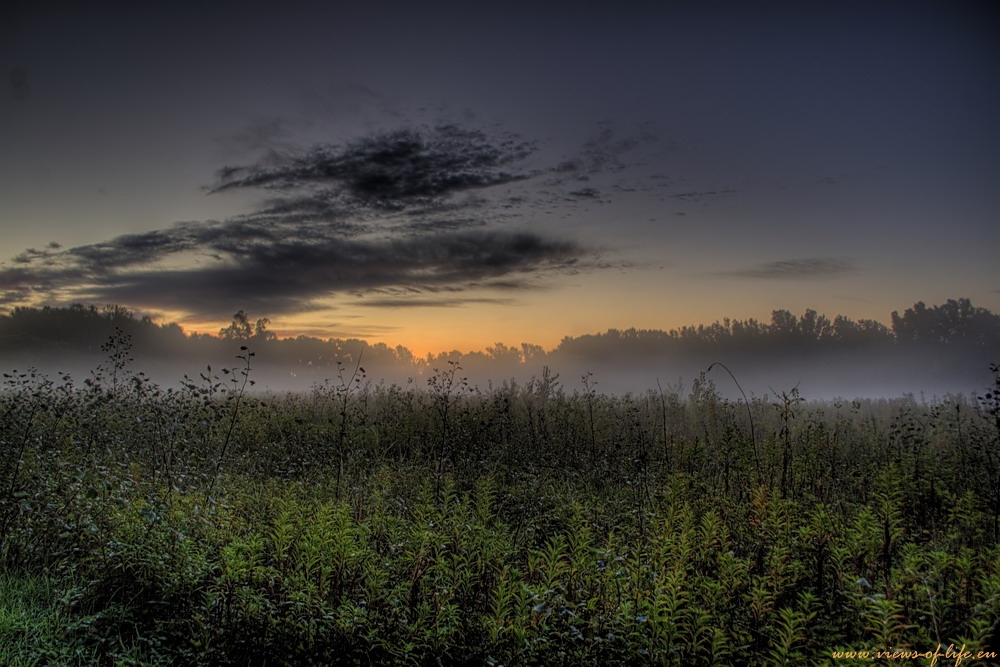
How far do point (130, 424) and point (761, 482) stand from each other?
12465 millimetres

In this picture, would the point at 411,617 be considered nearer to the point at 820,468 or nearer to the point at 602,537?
the point at 602,537

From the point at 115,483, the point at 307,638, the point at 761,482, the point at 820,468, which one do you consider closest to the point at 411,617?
the point at 307,638

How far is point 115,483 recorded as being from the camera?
20.4 ft

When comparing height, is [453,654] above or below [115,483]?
below

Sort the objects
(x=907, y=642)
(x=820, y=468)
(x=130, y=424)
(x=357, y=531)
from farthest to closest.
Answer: (x=130, y=424), (x=820, y=468), (x=357, y=531), (x=907, y=642)

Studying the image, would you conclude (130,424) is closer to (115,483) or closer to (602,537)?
(115,483)

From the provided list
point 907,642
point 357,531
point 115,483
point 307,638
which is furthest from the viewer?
point 115,483

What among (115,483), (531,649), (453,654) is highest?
(115,483)

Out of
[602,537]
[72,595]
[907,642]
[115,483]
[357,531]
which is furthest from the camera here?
[602,537]

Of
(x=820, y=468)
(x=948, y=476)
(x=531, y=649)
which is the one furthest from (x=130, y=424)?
(x=948, y=476)

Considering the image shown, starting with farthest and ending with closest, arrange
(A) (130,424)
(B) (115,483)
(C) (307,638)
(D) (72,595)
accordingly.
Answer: (A) (130,424) → (B) (115,483) → (D) (72,595) → (C) (307,638)

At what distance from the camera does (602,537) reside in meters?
6.81

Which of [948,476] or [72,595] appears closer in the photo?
[72,595]

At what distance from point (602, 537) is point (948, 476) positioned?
6889mm
